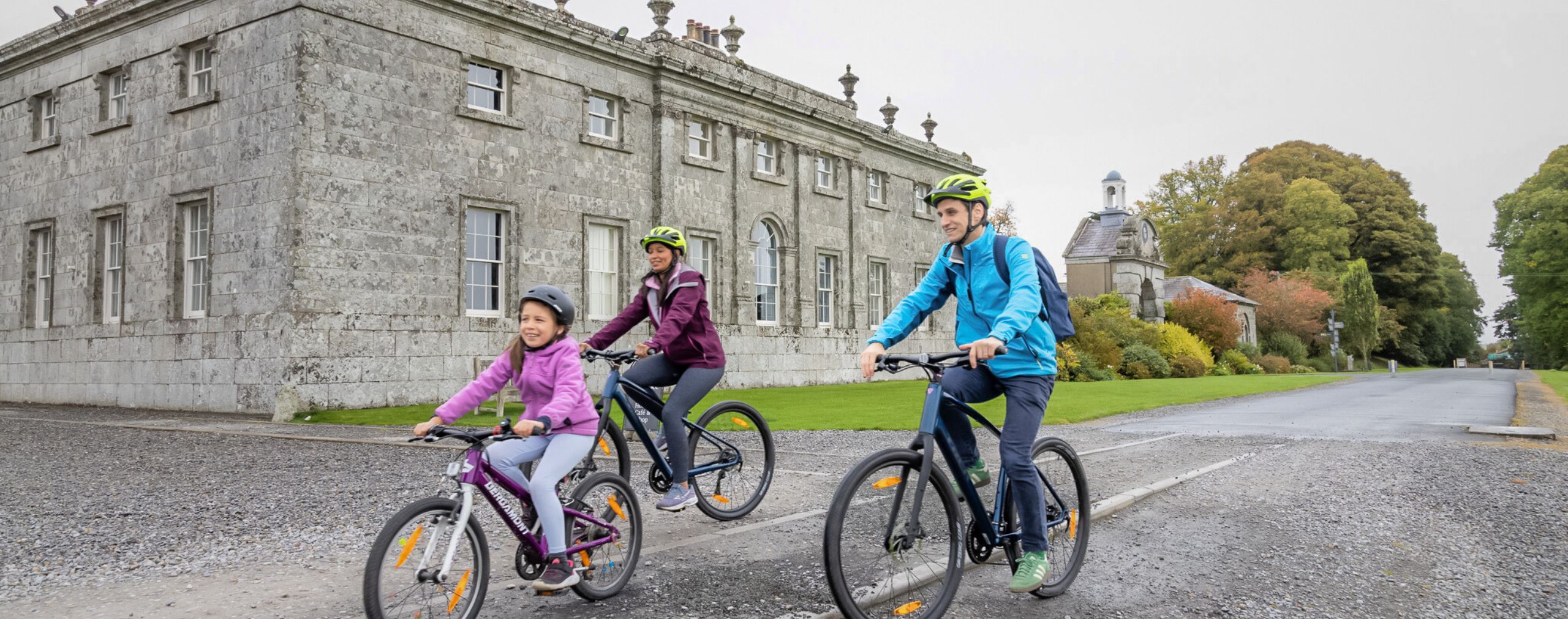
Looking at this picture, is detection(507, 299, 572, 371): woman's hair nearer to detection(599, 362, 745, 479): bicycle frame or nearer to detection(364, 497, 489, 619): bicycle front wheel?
detection(364, 497, 489, 619): bicycle front wheel

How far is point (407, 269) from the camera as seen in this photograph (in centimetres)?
1748

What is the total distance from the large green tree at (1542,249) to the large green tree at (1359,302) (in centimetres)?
720

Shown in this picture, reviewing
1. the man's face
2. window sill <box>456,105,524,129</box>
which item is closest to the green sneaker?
the man's face

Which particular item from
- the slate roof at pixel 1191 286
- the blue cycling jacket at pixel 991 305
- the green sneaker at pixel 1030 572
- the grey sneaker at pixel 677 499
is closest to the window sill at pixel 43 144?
the grey sneaker at pixel 677 499

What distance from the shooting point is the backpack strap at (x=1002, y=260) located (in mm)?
4496

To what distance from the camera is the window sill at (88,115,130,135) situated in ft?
62.5

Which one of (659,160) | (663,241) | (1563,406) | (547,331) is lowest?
(1563,406)

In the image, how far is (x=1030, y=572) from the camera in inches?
177

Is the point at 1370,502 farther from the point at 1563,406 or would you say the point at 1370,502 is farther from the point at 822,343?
the point at 822,343

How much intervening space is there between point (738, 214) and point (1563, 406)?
711 inches

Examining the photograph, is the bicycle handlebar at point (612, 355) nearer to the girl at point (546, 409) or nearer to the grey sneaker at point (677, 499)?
the grey sneaker at point (677, 499)

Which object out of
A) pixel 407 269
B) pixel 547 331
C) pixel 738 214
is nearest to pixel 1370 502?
pixel 547 331

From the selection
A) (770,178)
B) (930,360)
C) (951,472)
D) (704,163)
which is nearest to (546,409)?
A: (930,360)

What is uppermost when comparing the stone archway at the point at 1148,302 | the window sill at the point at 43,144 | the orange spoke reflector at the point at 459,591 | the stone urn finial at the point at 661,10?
the stone urn finial at the point at 661,10
